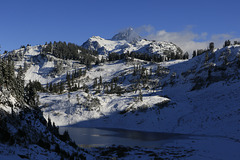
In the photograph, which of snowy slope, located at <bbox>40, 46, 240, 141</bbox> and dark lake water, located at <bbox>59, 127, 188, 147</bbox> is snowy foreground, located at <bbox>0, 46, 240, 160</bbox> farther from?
dark lake water, located at <bbox>59, 127, 188, 147</bbox>

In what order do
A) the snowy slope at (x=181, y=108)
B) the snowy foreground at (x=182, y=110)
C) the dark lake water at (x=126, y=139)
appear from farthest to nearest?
the snowy slope at (x=181, y=108)
the snowy foreground at (x=182, y=110)
the dark lake water at (x=126, y=139)

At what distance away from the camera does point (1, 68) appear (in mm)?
29703

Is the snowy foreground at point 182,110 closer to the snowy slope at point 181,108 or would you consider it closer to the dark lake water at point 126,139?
the snowy slope at point 181,108

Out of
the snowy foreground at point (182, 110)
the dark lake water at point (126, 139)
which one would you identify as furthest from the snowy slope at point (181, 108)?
the dark lake water at point (126, 139)

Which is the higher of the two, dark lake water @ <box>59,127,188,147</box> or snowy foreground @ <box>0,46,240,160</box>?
snowy foreground @ <box>0,46,240,160</box>

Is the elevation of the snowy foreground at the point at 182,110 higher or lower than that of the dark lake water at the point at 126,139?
higher

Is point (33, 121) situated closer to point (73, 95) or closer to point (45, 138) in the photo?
point (45, 138)

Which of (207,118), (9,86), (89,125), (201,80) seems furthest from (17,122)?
(201,80)

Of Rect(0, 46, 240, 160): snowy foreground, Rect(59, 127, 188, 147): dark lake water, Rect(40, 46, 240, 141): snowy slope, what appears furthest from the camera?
Rect(40, 46, 240, 141): snowy slope

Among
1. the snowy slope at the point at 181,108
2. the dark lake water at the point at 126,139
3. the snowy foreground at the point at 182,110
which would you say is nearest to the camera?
the dark lake water at the point at 126,139

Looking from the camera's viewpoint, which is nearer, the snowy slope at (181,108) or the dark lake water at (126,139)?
the dark lake water at (126,139)

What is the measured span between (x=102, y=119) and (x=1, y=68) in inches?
2382

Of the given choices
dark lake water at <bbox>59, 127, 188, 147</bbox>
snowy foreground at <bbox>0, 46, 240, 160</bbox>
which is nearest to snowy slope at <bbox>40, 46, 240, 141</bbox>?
snowy foreground at <bbox>0, 46, 240, 160</bbox>

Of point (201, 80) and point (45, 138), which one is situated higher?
point (201, 80)
